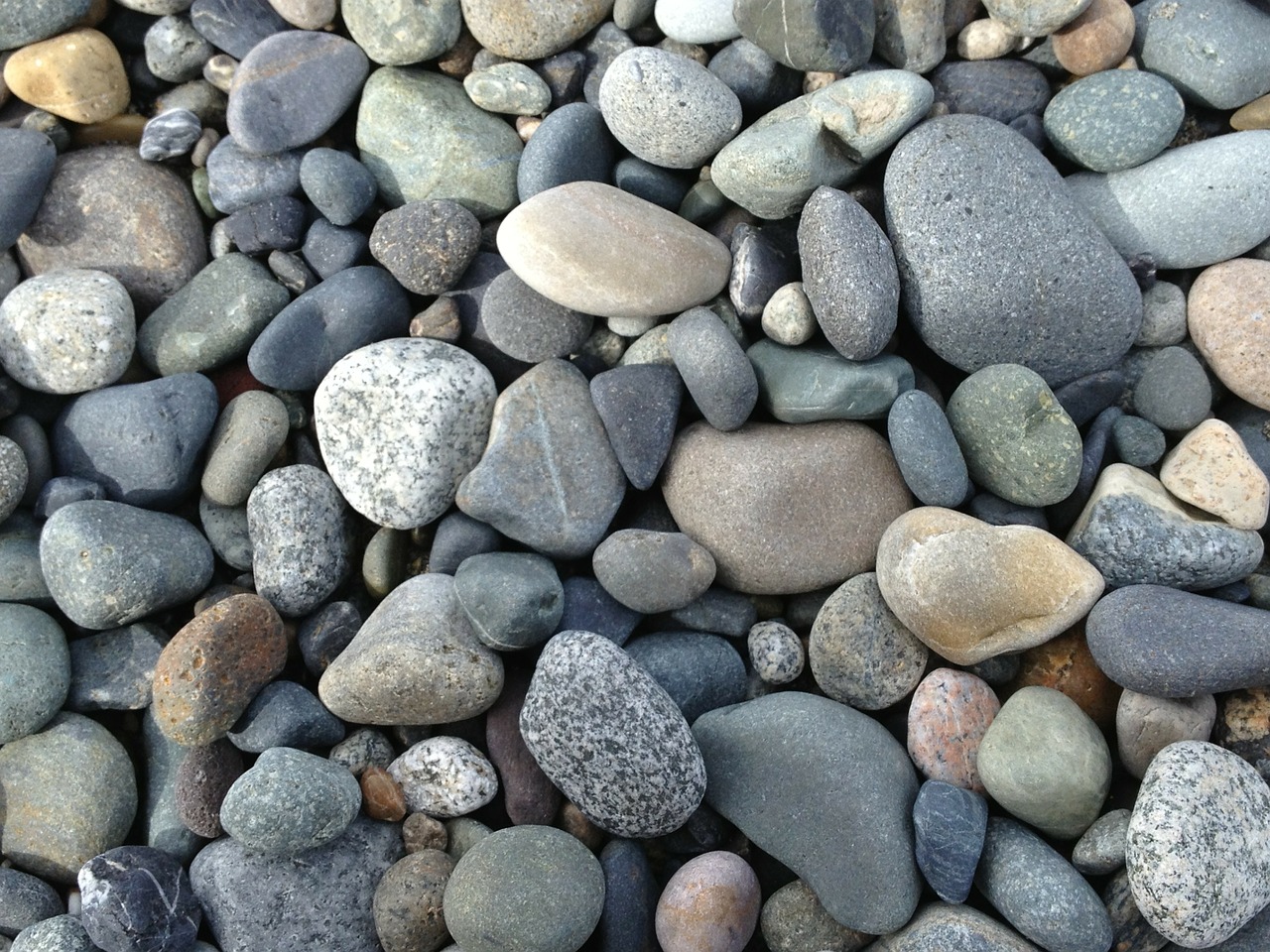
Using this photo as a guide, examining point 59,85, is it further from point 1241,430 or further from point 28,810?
point 1241,430

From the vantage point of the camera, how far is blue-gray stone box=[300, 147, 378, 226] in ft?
8.66

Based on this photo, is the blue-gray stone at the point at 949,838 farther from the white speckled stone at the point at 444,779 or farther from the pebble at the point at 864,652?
the white speckled stone at the point at 444,779

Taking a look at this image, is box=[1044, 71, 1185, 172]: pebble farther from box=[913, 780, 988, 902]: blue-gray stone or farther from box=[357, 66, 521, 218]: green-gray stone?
box=[913, 780, 988, 902]: blue-gray stone

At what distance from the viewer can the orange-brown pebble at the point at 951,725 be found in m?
2.22

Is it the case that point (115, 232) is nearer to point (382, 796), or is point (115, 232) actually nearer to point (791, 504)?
point (382, 796)

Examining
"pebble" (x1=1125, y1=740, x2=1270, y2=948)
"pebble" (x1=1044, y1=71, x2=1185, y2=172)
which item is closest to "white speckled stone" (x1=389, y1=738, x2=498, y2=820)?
"pebble" (x1=1125, y1=740, x2=1270, y2=948)

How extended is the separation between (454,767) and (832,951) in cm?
101

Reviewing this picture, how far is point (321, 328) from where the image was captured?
260cm

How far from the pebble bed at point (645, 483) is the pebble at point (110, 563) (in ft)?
0.04

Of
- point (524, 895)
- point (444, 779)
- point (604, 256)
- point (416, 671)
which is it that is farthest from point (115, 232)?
point (524, 895)

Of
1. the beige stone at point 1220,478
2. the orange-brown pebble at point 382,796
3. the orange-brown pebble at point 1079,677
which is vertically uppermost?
the beige stone at point 1220,478

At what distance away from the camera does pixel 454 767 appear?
Result: 2.26m

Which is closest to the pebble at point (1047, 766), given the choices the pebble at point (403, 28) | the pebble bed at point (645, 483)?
the pebble bed at point (645, 483)

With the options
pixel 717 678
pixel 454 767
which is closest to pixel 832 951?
pixel 717 678
